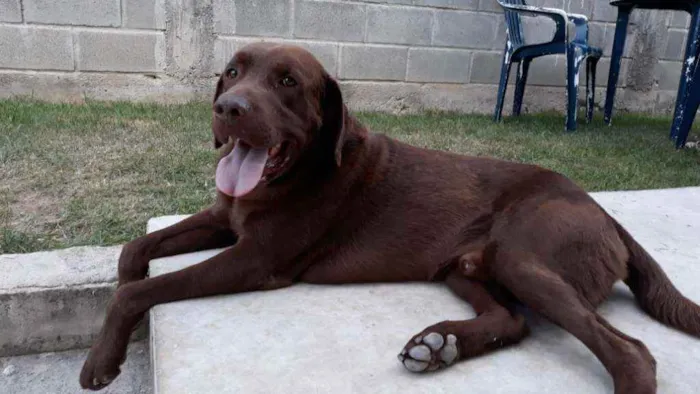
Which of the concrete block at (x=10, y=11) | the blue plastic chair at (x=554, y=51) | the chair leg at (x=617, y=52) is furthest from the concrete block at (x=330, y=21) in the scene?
the chair leg at (x=617, y=52)

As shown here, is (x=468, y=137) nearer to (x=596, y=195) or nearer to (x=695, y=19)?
(x=596, y=195)

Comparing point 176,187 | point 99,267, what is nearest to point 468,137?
point 176,187

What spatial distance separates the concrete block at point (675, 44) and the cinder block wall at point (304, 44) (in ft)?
0.22

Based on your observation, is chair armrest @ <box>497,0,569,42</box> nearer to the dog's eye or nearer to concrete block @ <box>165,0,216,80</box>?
concrete block @ <box>165,0,216,80</box>

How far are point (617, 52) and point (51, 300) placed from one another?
6.73m

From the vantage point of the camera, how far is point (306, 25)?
21.1 ft

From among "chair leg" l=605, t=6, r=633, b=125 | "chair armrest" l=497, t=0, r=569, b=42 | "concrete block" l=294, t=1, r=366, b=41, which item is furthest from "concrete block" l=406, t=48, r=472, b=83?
"chair leg" l=605, t=6, r=633, b=125

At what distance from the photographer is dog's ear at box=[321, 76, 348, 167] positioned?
216 cm

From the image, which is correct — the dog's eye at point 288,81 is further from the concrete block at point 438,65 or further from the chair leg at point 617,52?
the chair leg at point 617,52

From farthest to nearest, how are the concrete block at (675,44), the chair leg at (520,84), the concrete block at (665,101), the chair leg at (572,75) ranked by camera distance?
the concrete block at (665,101)
the concrete block at (675,44)
the chair leg at (520,84)
the chair leg at (572,75)

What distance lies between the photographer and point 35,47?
5.73m

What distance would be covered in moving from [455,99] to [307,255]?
215 inches

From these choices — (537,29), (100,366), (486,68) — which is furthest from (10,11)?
(537,29)

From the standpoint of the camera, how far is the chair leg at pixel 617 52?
6984 millimetres
